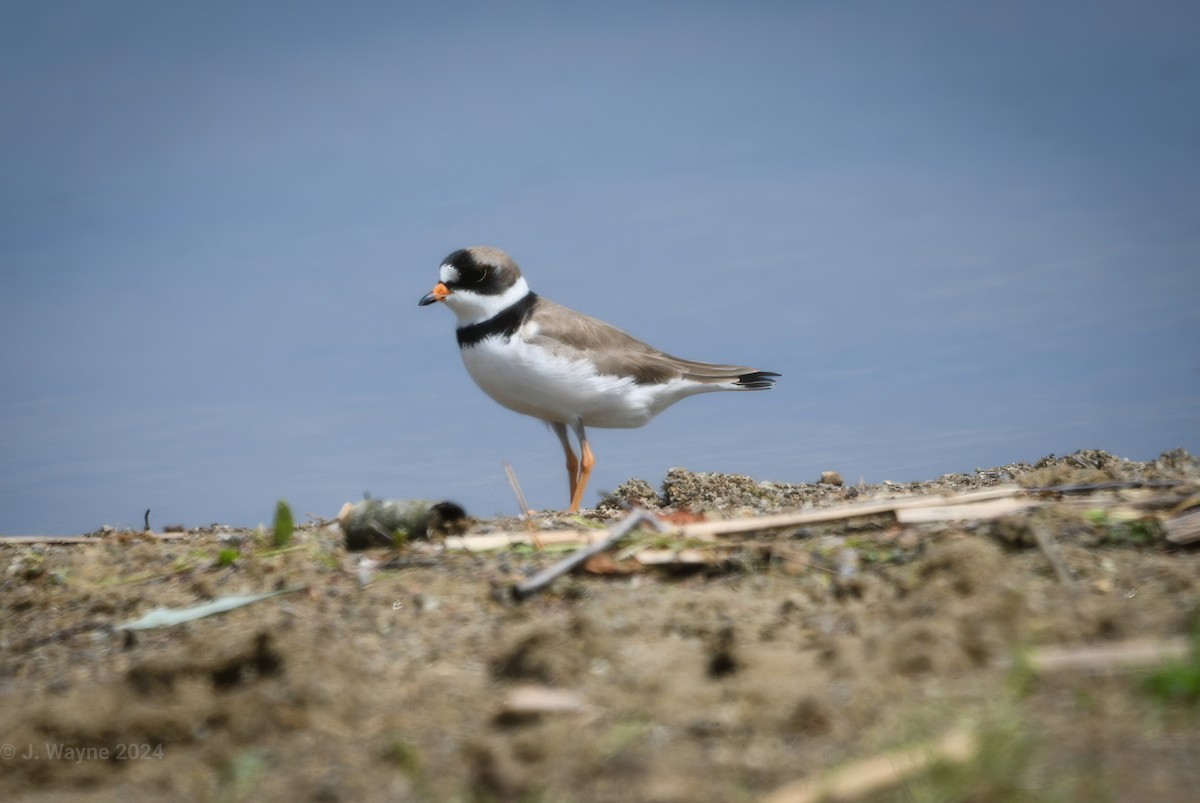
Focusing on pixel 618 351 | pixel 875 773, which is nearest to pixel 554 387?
pixel 618 351

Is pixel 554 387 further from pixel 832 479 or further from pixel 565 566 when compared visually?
pixel 565 566

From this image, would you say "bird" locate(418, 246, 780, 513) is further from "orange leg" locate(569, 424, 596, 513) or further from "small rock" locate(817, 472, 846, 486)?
"small rock" locate(817, 472, 846, 486)

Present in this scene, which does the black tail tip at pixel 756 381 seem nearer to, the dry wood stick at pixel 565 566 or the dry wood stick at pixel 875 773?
the dry wood stick at pixel 565 566

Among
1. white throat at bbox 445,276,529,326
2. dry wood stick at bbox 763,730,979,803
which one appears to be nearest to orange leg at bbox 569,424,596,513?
white throat at bbox 445,276,529,326

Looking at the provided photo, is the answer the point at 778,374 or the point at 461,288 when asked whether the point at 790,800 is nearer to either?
the point at 461,288

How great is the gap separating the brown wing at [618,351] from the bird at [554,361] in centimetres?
1

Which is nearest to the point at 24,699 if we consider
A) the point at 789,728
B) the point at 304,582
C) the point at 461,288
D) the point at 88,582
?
the point at 304,582

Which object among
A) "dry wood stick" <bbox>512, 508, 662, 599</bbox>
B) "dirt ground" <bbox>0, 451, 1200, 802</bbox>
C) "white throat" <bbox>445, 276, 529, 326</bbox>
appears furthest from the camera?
"white throat" <bbox>445, 276, 529, 326</bbox>

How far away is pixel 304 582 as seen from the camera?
4.63 m

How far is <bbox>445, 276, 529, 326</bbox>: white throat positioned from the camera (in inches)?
338

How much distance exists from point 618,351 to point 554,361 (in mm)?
696

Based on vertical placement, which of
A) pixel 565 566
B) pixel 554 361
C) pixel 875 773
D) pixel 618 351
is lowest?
pixel 875 773

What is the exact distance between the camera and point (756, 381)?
9.37m

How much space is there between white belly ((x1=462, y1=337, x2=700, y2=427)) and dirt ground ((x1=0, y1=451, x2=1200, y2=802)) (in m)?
3.21
